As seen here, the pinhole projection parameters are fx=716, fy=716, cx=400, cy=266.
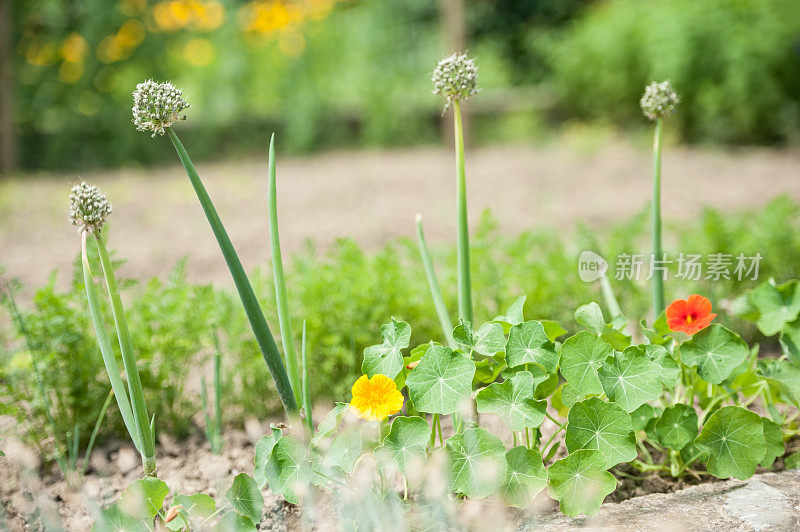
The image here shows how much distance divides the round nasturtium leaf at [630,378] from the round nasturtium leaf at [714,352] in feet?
0.48

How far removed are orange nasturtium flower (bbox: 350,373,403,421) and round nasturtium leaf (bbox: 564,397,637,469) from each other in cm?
34

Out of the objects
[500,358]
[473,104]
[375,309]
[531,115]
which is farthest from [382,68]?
[500,358]

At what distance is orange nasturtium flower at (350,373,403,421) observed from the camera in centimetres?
135

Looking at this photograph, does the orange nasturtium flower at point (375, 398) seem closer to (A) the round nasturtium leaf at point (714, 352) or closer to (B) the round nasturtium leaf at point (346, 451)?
(B) the round nasturtium leaf at point (346, 451)

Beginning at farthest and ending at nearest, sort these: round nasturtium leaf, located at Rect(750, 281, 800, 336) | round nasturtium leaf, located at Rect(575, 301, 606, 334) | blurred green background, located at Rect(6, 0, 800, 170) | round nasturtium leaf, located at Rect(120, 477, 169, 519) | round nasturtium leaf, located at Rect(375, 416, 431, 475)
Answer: blurred green background, located at Rect(6, 0, 800, 170)
round nasturtium leaf, located at Rect(750, 281, 800, 336)
round nasturtium leaf, located at Rect(575, 301, 606, 334)
round nasturtium leaf, located at Rect(375, 416, 431, 475)
round nasturtium leaf, located at Rect(120, 477, 169, 519)

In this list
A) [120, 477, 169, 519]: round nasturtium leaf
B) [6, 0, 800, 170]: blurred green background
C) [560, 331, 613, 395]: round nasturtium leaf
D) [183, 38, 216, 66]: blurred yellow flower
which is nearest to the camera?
[120, 477, 169, 519]: round nasturtium leaf

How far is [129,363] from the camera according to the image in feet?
4.38

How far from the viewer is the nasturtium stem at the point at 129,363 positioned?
1.31m

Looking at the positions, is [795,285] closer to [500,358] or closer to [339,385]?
[500,358]

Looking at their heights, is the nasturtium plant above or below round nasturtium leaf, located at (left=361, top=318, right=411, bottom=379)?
below

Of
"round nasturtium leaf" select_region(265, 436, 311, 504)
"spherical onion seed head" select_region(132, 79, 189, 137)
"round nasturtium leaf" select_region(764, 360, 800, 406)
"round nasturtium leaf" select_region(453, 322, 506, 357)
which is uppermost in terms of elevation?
"spherical onion seed head" select_region(132, 79, 189, 137)

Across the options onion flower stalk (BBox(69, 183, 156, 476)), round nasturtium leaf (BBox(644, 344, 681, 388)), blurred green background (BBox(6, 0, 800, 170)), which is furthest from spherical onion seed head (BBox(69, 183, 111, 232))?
blurred green background (BBox(6, 0, 800, 170))

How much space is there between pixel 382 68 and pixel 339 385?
6170mm

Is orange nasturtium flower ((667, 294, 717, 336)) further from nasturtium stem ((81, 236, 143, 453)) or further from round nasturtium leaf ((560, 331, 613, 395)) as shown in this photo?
nasturtium stem ((81, 236, 143, 453))
